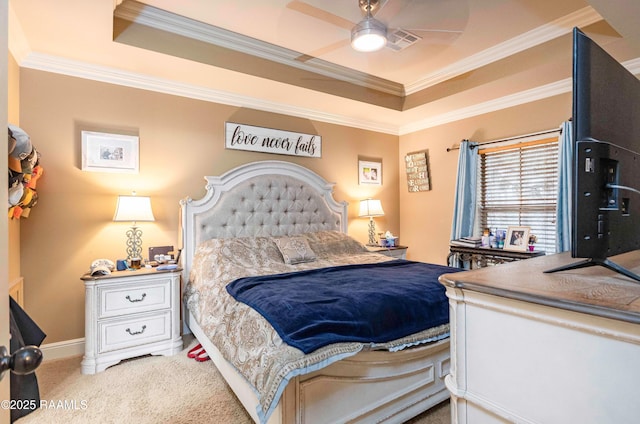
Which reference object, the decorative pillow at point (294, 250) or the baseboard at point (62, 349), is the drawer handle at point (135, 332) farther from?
the decorative pillow at point (294, 250)

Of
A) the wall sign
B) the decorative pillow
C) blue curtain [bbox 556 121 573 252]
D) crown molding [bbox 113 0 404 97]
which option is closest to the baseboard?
the decorative pillow

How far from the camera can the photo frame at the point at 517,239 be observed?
132 inches

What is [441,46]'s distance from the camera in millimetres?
3031

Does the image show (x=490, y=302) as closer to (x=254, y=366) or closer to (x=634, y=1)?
(x=254, y=366)

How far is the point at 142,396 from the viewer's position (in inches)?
82.6

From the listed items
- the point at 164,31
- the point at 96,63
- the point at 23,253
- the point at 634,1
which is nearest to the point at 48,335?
the point at 23,253

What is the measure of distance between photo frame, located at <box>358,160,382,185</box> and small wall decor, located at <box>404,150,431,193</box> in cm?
44

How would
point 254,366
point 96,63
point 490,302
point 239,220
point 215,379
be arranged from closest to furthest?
point 490,302, point 254,366, point 215,379, point 96,63, point 239,220

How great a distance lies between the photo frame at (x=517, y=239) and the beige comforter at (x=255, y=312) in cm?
145

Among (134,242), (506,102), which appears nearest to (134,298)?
(134,242)


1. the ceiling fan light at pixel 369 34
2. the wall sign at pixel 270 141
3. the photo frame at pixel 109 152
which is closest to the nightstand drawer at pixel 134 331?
the photo frame at pixel 109 152

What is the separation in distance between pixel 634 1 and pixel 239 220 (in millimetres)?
3386

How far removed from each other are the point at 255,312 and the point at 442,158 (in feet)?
11.4

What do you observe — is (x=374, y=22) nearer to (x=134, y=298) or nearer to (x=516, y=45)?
(x=516, y=45)
